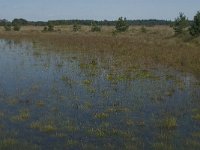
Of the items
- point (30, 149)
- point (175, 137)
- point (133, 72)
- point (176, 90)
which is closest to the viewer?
point (30, 149)

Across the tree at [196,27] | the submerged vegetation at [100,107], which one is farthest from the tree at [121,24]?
the submerged vegetation at [100,107]

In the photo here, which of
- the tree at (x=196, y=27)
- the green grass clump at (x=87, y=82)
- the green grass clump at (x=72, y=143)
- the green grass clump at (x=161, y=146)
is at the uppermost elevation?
the tree at (x=196, y=27)

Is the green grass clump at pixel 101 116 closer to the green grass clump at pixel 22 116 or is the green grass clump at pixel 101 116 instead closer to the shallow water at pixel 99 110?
the shallow water at pixel 99 110

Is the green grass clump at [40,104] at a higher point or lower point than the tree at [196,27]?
lower

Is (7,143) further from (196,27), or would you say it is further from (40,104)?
(196,27)

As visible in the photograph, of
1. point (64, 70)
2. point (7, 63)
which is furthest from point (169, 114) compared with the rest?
point (7, 63)

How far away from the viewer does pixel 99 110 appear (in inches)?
546

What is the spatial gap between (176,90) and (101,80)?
4.83 meters

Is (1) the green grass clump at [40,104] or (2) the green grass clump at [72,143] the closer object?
(2) the green grass clump at [72,143]

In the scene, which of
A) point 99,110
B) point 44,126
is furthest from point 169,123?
Result: point 44,126

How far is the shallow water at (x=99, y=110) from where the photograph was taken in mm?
10273

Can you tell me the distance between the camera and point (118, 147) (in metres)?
9.74

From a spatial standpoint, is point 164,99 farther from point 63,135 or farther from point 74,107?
point 63,135

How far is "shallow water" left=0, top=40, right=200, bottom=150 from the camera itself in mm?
10273
